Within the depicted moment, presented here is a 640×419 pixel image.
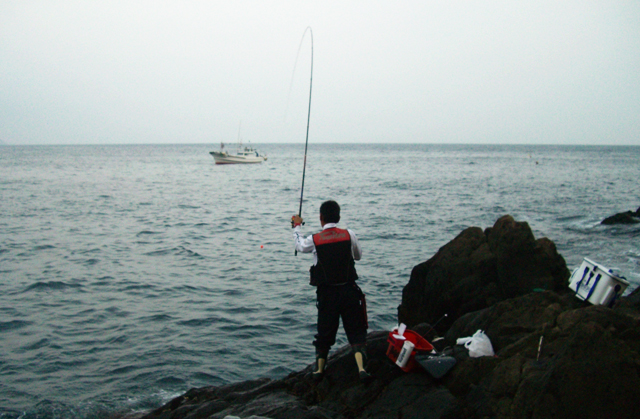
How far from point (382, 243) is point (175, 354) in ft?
28.7

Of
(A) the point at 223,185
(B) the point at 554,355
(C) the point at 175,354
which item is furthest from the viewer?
(A) the point at 223,185

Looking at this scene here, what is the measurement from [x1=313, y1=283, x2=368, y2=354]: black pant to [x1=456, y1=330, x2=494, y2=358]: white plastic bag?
1005 mm

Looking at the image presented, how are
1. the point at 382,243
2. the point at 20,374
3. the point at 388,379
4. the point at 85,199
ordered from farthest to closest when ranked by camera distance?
the point at 85,199 → the point at 382,243 → the point at 20,374 → the point at 388,379

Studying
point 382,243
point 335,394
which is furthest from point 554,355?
point 382,243

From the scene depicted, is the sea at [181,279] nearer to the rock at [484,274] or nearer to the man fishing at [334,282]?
the rock at [484,274]

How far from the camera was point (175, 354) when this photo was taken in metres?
7.50

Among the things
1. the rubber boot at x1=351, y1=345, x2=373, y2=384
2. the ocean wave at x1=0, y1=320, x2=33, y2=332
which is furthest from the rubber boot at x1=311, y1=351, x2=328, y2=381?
the ocean wave at x1=0, y1=320, x2=33, y2=332

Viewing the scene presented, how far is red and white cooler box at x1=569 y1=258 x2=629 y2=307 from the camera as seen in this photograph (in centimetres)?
504

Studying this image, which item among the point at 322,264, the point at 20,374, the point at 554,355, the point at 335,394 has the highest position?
the point at 322,264

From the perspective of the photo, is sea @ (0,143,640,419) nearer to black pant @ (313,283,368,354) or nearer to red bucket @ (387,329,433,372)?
black pant @ (313,283,368,354)

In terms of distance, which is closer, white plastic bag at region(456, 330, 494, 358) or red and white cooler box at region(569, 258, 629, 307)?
white plastic bag at region(456, 330, 494, 358)

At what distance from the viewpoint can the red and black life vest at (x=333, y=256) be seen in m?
4.72

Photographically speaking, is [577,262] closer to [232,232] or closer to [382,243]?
[382,243]

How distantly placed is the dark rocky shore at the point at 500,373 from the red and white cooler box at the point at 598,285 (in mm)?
149
